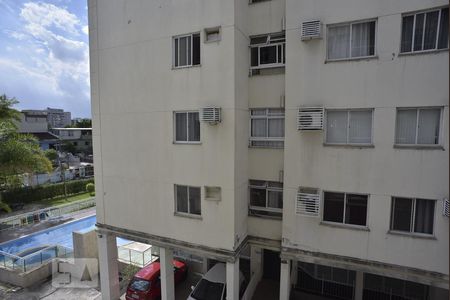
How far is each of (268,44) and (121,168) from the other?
20.7ft

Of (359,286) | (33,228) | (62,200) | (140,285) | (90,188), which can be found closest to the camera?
(359,286)

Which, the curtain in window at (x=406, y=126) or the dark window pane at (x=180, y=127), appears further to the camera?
the dark window pane at (x=180, y=127)

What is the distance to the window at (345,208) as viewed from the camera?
266 inches

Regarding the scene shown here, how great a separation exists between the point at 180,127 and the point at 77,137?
53.5 m

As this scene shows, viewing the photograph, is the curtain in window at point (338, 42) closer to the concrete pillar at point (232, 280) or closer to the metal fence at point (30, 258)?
the concrete pillar at point (232, 280)

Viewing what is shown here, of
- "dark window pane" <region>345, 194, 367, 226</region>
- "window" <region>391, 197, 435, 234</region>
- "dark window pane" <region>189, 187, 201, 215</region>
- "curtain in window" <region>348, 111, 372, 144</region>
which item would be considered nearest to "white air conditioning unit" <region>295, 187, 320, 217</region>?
"dark window pane" <region>345, 194, 367, 226</region>

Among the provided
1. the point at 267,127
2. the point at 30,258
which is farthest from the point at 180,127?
the point at 30,258

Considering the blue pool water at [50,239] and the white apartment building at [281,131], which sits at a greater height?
the white apartment building at [281,131]

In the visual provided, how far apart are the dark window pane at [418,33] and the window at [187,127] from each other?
566 centimetres

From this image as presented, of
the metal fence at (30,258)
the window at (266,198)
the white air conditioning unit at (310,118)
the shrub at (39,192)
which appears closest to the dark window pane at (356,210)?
the window at (266,198)

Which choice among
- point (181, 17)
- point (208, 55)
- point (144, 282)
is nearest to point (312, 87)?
point (208, 55)

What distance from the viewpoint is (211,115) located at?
707 centimetres

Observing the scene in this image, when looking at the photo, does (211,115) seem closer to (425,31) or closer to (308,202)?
(308,202)

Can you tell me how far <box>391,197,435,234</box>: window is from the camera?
6.21 meters
